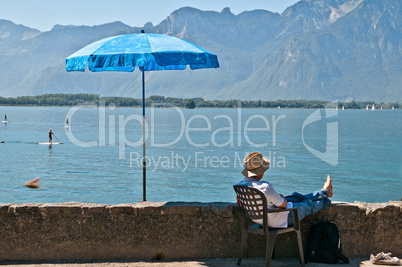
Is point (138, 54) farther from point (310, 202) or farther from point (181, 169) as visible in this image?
point (181, 169)

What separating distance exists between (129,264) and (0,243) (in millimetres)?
1619

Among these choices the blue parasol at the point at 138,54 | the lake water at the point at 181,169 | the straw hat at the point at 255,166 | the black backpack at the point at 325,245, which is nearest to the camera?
the straw hat at the point at 255,166

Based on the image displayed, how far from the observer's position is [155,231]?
6.52 meters

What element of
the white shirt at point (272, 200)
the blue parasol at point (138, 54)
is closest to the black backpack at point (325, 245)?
the white shirt at point (272, 200)

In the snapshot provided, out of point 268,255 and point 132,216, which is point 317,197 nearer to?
point 268,255

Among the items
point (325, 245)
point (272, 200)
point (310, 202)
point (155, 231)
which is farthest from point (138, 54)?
point (325, 245)

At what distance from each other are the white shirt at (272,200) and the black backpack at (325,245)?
675 mm

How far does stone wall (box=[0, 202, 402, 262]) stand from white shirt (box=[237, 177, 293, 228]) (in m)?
0.73

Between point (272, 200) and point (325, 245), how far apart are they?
3.72ft

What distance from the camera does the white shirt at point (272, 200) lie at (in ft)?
18.8

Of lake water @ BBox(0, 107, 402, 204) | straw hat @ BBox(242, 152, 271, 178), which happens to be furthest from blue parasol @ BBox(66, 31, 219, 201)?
lake water @ BBox(0, 107, 402, 204)

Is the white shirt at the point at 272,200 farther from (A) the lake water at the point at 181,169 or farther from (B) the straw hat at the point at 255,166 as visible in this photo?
(A) the lake water at the point at 181,169

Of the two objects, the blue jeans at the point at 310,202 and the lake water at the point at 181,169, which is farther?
the lake water at the point at 181,169

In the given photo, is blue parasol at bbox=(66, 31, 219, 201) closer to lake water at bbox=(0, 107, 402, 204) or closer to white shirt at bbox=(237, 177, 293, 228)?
white shirt at bbox=(237, 177, 293, 228)
